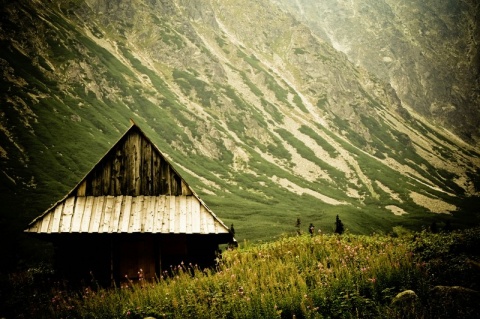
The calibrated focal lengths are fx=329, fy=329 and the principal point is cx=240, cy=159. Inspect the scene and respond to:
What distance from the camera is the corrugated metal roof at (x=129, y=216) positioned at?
41.3 ft

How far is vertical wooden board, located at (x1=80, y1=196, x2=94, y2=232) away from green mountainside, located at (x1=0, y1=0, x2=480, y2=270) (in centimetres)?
4148

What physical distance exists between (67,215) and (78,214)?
1.39ft

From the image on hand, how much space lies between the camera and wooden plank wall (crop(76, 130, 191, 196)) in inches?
550

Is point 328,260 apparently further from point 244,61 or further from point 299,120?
point 244,61

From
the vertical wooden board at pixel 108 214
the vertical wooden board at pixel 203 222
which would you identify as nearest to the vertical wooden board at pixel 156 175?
the vertical wooden board at pixel 108 214

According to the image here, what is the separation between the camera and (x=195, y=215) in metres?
13.2

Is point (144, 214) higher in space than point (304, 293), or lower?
higher

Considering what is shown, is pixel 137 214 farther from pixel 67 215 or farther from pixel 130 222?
pixel 67 215

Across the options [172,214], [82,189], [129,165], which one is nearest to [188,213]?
[172,214]

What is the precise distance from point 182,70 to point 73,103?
7060 centimetres

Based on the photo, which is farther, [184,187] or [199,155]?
[199,155]

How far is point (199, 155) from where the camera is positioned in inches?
4929

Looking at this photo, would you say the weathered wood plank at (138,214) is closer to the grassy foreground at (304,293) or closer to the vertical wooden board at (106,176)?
the vertical wooden board at (106,176)

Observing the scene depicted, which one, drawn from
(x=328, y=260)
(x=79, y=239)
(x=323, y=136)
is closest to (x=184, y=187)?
(x=79, y=239)
